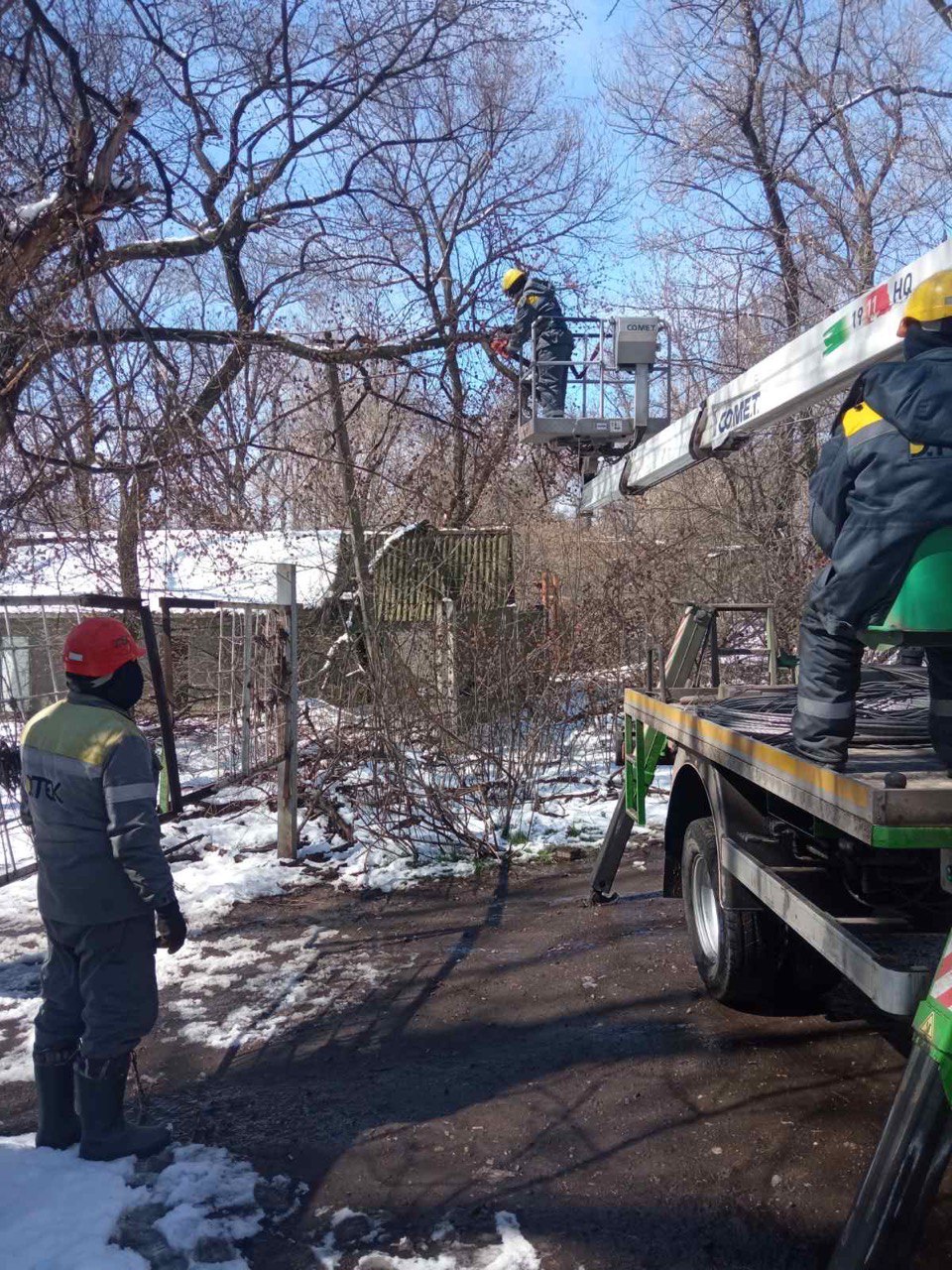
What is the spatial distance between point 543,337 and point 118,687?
5.97m

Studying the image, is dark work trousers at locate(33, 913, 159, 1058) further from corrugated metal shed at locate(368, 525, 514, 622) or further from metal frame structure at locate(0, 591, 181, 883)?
corrugated metal shed at locate(368, 525, 514, 622)

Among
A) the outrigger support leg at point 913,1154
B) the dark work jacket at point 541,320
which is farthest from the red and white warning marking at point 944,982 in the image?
the dark work jacket at point 541,320

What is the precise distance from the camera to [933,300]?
302cm

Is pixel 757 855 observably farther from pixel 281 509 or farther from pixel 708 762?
pixel 281 509

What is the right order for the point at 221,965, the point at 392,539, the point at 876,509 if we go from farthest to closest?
the point at 392,539
the point at 221,965
the point at 876,509

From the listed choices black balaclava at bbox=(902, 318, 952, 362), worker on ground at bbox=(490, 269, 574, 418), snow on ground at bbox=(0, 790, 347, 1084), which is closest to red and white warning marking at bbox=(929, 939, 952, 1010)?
black balaclava at bbox=(902, 318, 952, 362)

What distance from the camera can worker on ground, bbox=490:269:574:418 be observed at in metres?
8.57

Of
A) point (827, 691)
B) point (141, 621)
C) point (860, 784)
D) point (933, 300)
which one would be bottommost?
point (860, 784)

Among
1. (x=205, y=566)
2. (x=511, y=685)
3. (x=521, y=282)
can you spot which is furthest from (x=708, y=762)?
(x=205, y=566)

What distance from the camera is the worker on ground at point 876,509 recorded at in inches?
111

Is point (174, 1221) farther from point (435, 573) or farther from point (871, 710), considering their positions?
point (435, 573)

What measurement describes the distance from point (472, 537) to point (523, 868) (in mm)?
4025

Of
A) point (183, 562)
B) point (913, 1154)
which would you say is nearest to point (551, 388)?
point (913, 1154)

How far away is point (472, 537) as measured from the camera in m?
10.5
